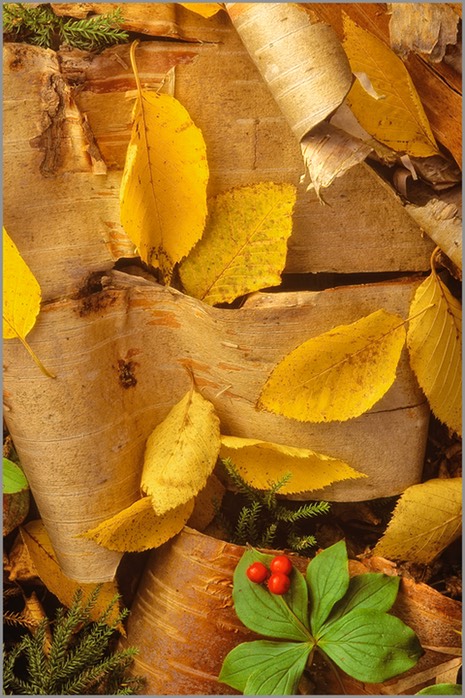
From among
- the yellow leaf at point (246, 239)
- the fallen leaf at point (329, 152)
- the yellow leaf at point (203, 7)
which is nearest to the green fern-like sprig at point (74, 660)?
the yellow leaf at point (246, 239)

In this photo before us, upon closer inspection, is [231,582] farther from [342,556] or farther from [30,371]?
[30,371]

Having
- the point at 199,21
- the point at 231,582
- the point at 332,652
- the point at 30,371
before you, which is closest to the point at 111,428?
the point at 30,371

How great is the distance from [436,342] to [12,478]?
513 millimetres

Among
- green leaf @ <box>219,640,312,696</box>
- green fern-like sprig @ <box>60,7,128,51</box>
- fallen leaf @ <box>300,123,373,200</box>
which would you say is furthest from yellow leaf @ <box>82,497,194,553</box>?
green fern-like sprig @ <box>60,7,128,51</box>

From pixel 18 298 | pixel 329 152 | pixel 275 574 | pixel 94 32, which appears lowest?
pixel 275 574

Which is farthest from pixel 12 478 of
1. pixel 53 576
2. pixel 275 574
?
pixel 275 574

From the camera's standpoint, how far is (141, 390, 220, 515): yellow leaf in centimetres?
86

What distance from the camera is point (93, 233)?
34.2 inches

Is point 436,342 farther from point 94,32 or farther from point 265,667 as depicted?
point 94,32

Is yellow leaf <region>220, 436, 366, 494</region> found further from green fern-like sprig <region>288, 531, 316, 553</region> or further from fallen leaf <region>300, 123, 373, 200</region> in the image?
fallen leaf <region>300, 123, 373, 200</region>

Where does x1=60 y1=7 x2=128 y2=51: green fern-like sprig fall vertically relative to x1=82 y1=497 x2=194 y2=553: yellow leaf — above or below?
above

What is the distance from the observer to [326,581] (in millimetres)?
849

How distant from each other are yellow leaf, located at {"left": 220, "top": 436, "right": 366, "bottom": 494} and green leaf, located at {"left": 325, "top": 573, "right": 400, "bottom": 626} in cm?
11

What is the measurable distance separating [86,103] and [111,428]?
1.17ft
